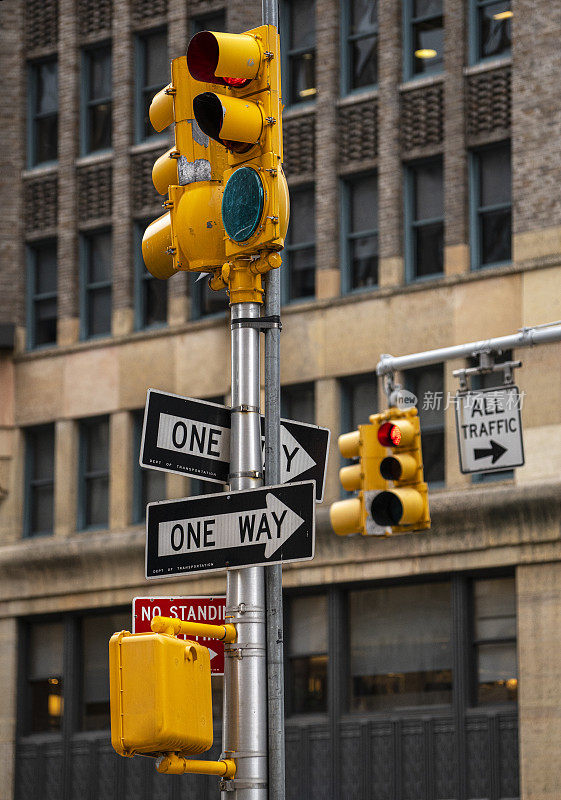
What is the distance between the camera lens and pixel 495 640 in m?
27.7

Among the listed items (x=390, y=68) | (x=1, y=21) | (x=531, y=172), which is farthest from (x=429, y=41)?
(x=1, y=21)

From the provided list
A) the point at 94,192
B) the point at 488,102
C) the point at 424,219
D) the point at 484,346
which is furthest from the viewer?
the point at 94,192

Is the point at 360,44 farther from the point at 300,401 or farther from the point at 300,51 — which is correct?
the point at 300,401

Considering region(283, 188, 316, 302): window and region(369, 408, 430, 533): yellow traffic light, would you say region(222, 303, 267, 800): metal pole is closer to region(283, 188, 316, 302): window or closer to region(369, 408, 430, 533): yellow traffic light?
region(369, 408, 430, 533): yellow traffic light

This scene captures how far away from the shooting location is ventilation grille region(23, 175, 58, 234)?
34406mm

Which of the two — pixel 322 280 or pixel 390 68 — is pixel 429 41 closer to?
pixel 390 68

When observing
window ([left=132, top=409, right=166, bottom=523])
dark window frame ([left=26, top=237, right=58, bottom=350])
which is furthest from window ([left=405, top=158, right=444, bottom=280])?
dark window frame ([left=26, top=237, right=58, bottom=350])

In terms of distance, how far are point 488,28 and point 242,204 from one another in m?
22.4

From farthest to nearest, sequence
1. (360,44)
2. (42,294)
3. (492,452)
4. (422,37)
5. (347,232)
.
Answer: (42,294), (360,44), (347,232), (422,37), (492,452)

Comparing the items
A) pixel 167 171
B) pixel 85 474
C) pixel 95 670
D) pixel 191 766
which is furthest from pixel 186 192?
pixel 95 670

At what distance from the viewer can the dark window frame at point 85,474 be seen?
3294 centimetres

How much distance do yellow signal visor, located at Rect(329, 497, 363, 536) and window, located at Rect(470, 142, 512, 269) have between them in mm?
13980

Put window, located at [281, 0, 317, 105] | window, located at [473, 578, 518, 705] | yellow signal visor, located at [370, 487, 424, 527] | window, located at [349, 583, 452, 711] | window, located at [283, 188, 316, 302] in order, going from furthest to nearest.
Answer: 1. window, located at [281, 0, 317, 105]
2. window, located at [283, 188, 316, 302]
3. window, located at [349, 583, 452, 711]
4. window, located at [473, 578, 518, 705]
5. yellow signal visor, located at [370, 487, 424, 527]

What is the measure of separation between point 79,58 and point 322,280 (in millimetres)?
8344
